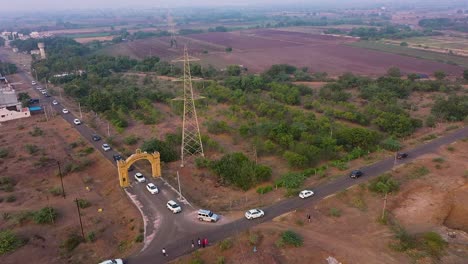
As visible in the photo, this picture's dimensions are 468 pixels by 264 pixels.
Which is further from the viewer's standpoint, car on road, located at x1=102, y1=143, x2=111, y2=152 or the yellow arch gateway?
car on road, located at x1=102, y1=143, x2=111, y2=152

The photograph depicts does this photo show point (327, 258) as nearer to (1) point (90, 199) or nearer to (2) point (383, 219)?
(2) point (383, 219)

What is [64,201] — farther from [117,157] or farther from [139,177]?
[117,157]

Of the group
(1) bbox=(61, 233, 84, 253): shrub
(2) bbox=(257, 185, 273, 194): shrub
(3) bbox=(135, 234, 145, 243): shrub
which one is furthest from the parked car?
(1) bbox=(61, 233, 84, 253): shrub

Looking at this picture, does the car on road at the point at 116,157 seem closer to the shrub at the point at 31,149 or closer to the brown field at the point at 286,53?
the shrub at the point at 31,149

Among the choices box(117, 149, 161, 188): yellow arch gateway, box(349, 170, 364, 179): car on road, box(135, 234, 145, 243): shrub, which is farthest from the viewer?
box(349, 170, 364, 179): car on road

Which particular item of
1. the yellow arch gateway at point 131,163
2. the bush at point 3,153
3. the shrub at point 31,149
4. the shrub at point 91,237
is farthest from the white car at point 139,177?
the bush at point 3,153

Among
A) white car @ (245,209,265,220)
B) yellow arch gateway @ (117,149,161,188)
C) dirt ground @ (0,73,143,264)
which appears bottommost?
dirt ground @ (0,73,143,264)

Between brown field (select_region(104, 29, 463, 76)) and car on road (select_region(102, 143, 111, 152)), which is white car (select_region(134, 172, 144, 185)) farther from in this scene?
brown field (select_region(104, 29, 463, 76))
